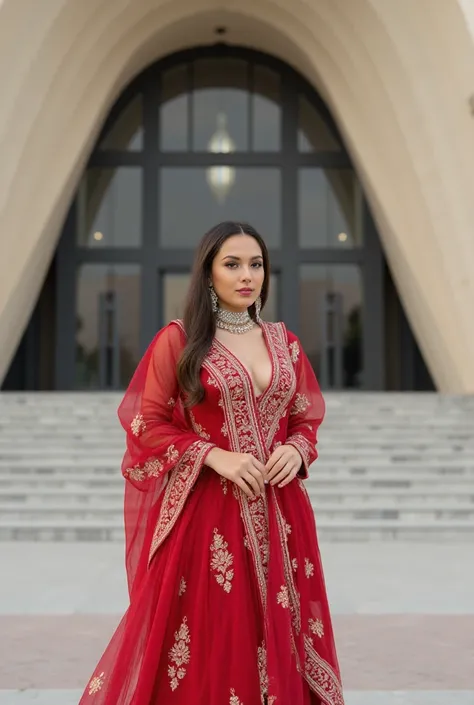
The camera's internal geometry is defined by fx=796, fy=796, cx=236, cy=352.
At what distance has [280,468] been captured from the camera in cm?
242

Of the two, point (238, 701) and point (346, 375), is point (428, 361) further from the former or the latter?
point (238, 701)

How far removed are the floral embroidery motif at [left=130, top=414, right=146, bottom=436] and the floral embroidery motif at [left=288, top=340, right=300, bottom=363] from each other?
0.58 meters

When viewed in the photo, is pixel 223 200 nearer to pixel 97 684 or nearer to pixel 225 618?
pixel 97 684

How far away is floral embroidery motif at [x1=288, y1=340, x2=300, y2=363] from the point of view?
9.08 feet

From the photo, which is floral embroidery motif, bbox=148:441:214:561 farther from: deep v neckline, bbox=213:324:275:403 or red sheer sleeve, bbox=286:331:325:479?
red sheer sleeve, bbox=286:331:325:479

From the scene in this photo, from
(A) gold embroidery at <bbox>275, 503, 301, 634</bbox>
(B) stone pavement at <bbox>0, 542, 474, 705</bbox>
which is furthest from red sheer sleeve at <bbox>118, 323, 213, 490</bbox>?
(B) stone pavement at <bbox>0, 542, 474, 705</bbox>

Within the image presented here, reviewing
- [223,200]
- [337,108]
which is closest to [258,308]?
[337,108]

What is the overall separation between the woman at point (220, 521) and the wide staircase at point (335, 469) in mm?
5911

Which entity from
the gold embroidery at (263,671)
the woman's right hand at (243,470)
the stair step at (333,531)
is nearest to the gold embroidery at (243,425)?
the woman's right hand at (243,470)

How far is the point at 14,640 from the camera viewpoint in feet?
15.0

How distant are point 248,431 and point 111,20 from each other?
16506 millimetres

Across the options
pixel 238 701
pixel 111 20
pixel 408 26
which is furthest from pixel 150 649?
pixel 111 20

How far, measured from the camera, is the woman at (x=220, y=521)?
2367 millimetres

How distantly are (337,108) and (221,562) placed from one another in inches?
679
